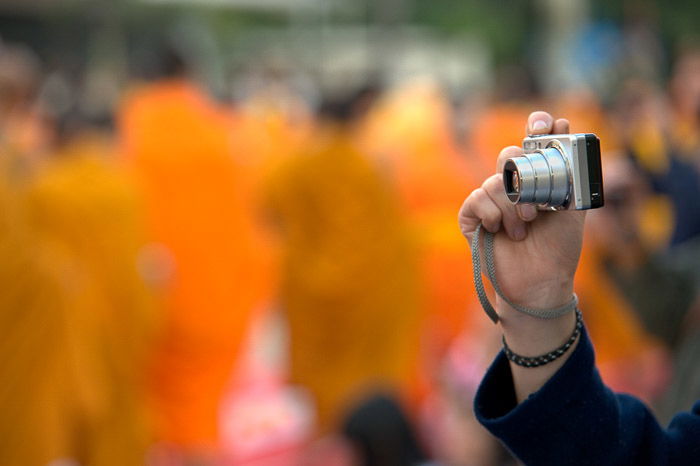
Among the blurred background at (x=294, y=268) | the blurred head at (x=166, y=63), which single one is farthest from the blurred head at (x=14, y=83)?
the blurred head at (x=166, y=63)

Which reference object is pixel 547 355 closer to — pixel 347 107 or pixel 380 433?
pixel 380 433

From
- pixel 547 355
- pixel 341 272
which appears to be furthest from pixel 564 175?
pixel 341 272

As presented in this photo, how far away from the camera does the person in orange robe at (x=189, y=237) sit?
468 cm

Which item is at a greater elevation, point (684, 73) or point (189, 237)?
point (684, 73)

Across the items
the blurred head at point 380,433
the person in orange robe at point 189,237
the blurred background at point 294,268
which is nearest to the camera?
the blurred head at point 380,433

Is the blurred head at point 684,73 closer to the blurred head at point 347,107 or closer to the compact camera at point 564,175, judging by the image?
the blurred head at point 347,107

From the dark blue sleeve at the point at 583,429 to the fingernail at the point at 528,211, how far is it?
0.52 ft

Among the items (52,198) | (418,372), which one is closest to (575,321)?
(52,198)

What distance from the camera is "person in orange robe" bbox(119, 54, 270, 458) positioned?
15.4ft

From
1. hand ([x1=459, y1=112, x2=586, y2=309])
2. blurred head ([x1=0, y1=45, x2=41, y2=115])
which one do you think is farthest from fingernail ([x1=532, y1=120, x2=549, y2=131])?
blurred head ([x1=0, y1=45, x2=41, y2=115])

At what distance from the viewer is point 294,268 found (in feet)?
15.8

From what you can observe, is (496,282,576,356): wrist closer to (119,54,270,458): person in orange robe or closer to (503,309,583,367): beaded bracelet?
(503,309,583,367): beaded bracelet

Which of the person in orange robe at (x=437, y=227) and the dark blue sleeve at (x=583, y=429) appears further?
the person in orange robe at (x=437, y=227)

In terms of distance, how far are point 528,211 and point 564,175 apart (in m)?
0.10
